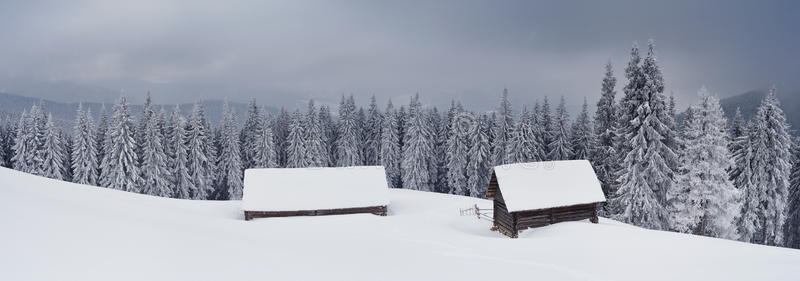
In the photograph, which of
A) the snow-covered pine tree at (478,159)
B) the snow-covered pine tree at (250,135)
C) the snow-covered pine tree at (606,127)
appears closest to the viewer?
the snow-covered pine tree at (606,127)

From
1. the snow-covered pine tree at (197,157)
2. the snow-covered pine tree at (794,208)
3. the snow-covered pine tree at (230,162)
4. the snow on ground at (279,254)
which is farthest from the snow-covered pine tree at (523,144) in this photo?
the snow-covered pine tree at (197,157)

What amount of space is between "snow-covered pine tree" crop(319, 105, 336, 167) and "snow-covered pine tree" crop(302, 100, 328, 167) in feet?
11.2

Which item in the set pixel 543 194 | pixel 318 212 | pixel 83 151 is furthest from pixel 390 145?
pixel 83 151

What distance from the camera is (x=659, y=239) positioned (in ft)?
62.1

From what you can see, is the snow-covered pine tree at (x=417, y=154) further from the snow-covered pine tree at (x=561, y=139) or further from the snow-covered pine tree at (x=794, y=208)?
the snow-covered pine tree at (x=794, y=208)

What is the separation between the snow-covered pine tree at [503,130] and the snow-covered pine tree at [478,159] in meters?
1.62

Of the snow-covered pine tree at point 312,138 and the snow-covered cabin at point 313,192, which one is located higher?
the snow-covered pine tree at point 312,138

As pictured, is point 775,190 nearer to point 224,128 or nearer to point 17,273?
point 17,273

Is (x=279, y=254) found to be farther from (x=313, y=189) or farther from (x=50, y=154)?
(x=50, y=154)

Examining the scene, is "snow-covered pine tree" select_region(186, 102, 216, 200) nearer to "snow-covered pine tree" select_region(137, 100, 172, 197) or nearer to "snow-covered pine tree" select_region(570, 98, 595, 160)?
"snow-covered pine tree" select_region(137, 100, 172, 197)

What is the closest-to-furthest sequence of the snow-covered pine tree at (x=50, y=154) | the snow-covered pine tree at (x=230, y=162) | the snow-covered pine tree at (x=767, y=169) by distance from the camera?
1. the snow-covered pine tree at (x=767, y=169)
2. the snow-covered pine tree at (x=50, y=154)
3. the snow-covered pine tree at (x=230, y=162)

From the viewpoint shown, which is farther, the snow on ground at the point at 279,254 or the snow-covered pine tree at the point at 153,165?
the snow-covered pine tree at the point at 153,165

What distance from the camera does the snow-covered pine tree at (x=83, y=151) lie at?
49812 millimetres

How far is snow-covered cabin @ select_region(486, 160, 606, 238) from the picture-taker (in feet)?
86.2
